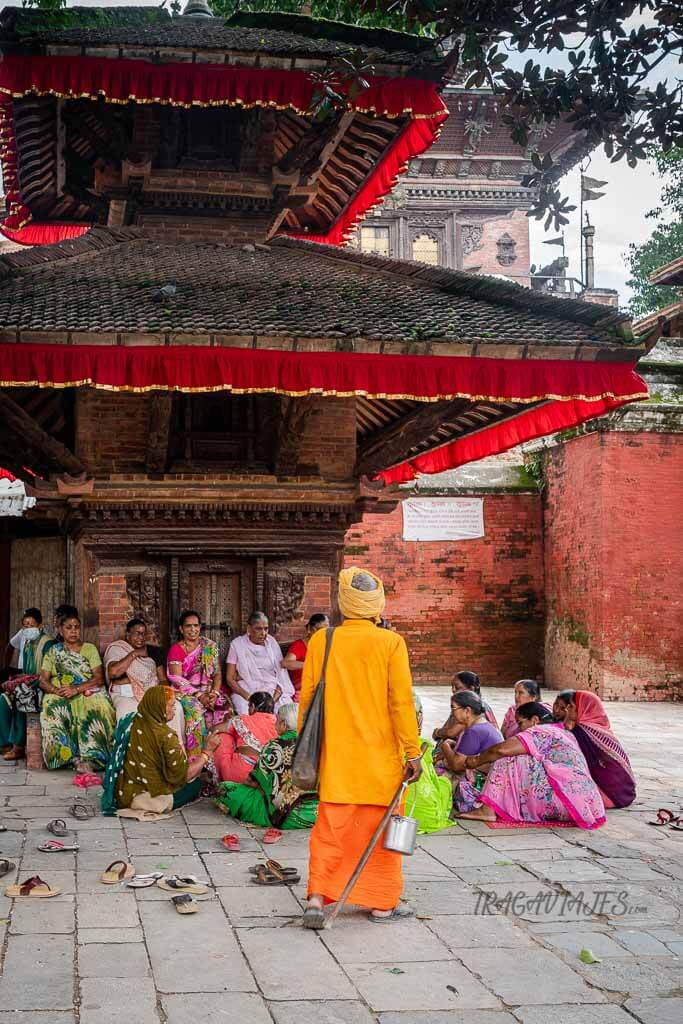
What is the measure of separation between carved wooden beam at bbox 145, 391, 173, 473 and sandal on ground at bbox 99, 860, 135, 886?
12.7ft

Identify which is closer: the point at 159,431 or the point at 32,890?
the point at 32,890

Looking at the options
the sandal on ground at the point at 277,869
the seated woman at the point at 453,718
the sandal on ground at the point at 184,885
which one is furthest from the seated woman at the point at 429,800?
the sandal on ground at the point at 184,885

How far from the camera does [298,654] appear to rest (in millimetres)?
9922

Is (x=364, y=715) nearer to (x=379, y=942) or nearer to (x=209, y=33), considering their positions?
(x=379, y=942)

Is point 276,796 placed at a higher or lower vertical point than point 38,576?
lower

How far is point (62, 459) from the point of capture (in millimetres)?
9219

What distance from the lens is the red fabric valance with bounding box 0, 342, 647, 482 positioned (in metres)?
7.30

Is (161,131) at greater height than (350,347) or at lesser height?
greater

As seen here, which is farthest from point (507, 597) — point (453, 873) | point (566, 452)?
point (453, 873)

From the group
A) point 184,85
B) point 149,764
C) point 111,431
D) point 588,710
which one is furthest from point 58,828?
point 184,85

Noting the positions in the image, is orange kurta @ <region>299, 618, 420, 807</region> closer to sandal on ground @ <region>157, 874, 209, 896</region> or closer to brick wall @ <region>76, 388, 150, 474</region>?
sandal on ground @ <region>157, 874, 209, 896</region>

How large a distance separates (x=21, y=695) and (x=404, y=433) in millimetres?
4030

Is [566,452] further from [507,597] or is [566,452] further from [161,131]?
[161,131]

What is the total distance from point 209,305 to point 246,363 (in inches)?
29.7
